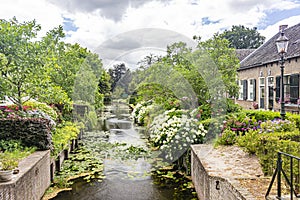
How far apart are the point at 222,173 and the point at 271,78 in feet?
34.5

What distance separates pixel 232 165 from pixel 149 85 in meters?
8.62

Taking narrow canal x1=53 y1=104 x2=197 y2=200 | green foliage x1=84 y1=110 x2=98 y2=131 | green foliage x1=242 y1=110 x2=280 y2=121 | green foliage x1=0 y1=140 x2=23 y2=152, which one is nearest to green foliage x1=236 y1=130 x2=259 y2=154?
narrow canal x1=53 y1=104 x2=197 y2=200

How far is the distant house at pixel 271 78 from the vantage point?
11.2 m

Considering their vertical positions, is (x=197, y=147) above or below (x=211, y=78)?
below

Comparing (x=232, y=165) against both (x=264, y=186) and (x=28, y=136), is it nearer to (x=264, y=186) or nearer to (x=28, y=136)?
(x=264, y=186)

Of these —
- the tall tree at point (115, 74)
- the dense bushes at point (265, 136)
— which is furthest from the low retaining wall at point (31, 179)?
the tall tree at point (115, 74)

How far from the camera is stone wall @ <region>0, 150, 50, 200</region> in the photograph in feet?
12.4

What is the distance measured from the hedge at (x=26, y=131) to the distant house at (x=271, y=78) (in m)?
8.68

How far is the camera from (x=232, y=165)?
5012mm

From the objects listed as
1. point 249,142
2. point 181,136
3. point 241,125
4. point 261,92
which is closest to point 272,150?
point 249,142

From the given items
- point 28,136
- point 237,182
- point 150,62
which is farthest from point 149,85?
point 237,182

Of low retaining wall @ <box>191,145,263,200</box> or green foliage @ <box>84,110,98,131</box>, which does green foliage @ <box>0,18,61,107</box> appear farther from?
green foliage @ <box>84,110,98,131</box>

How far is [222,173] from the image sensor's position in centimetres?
446

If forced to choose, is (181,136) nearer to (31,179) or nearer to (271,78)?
(31,179)
